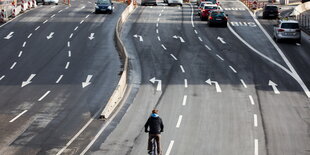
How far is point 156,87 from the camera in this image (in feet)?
133

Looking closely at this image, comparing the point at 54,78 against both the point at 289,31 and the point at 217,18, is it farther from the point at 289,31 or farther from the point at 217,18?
the point at 217,18

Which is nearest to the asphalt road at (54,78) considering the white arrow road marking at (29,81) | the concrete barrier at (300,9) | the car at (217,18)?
the white arrow road marking at (29,81)

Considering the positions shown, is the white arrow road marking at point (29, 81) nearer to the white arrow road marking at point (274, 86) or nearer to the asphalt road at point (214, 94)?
the asphalt road at point (214, 94)

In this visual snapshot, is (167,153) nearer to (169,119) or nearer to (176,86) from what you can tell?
(169,119)

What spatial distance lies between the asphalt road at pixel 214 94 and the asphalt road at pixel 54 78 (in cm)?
188

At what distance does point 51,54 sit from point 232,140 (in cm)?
2629

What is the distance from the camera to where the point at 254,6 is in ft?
276

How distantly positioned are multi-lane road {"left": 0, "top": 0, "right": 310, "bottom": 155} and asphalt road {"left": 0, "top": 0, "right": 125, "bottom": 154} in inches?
2.6

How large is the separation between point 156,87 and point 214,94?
3773mm

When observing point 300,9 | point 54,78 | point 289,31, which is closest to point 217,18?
point 289,31

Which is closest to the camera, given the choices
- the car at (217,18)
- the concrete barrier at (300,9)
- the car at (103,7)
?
the car at (217,18)

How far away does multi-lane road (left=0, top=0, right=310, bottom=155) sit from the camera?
28.6m

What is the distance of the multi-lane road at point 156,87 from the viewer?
2862 cm

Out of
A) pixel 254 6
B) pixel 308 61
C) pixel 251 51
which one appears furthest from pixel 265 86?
pixel 254 6
